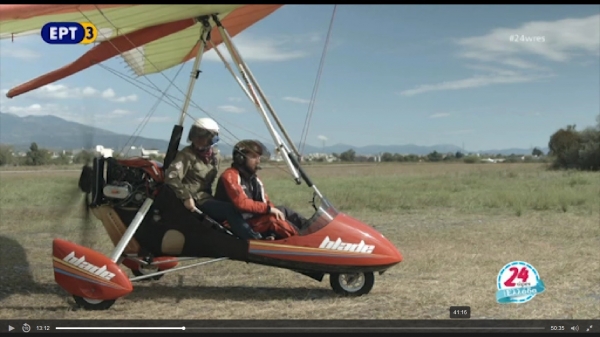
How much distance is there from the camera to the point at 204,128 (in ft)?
17.1

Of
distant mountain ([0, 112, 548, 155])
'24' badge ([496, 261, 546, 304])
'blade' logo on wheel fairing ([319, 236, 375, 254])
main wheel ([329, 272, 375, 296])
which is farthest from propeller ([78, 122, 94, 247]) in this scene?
'24' badge ([496, 261, 546, 304])

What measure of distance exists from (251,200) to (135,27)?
6.15ft

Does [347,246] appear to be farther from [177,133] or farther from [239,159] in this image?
[177,133]

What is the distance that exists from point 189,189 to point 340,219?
1.39 meters

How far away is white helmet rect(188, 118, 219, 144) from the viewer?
5230 mm

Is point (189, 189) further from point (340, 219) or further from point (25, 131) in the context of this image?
point (25, 131)

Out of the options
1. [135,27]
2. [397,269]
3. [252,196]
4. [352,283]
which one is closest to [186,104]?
[135,27]

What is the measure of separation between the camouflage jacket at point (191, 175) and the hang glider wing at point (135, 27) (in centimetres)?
110

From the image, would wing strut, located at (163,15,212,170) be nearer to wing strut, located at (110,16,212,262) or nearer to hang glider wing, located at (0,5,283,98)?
wing strut, located at (110,16,212,262)

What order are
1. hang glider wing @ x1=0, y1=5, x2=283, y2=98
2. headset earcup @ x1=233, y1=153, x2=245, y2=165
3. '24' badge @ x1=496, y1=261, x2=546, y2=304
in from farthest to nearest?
headset earcup @ x1=233, y1=153, x2=245, y2=165
'24' badge @ x1=496, y1=261, x2=546, y2=304
hang glider wing @ x1=0, y1=5, x2=283, y2=98

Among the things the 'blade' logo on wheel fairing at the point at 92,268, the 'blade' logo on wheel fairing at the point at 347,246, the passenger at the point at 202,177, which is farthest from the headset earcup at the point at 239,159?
the 'blade' logo on wheel fairing at the point at 92,268

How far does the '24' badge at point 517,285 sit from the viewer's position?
4.57 m

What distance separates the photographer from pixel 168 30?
537 centimetres

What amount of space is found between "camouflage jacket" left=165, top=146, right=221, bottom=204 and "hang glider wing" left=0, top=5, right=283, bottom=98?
110 centimetres
